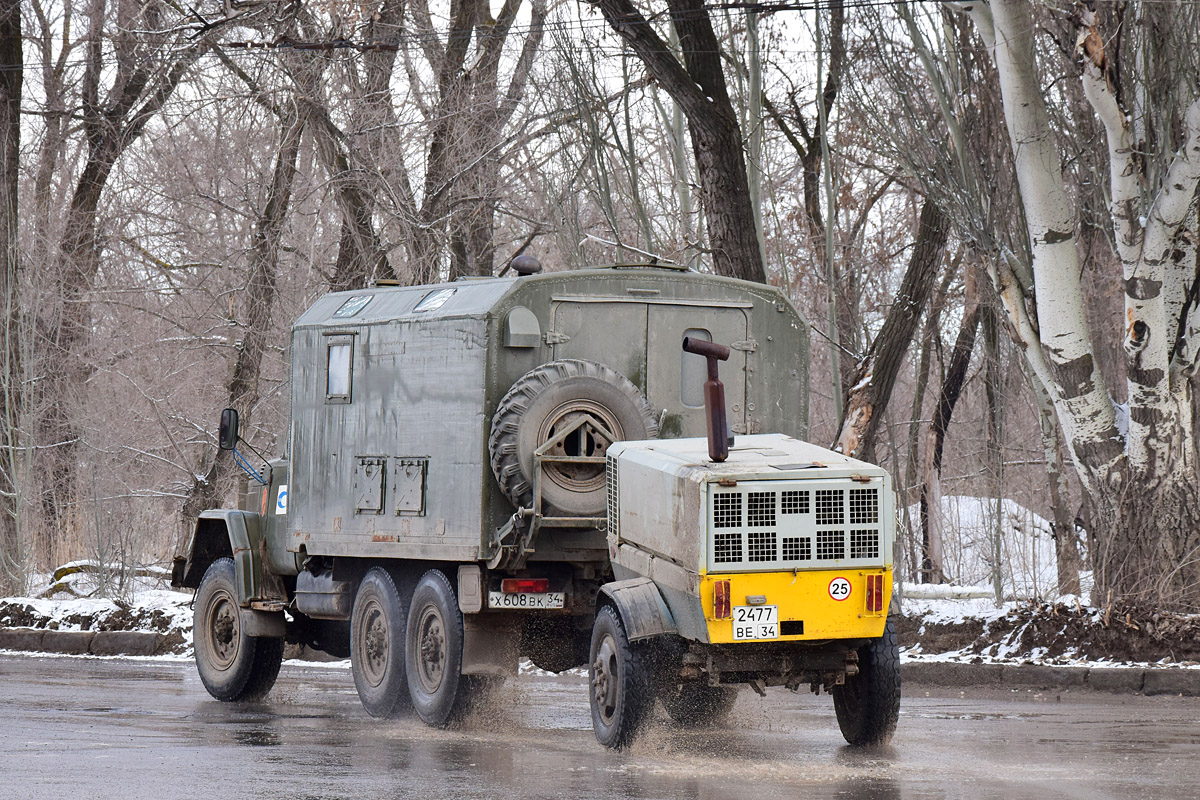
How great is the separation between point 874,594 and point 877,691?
90 centimetres

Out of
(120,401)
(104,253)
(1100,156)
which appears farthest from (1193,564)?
(104,253)

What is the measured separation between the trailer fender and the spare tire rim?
4.65 ft

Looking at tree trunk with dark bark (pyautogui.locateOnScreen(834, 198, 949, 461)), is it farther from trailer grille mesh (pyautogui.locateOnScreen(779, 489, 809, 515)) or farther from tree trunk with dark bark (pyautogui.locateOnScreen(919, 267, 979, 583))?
trailer grille mesh (pyautogui.locateOnScreen(779, 489, 809, 515))

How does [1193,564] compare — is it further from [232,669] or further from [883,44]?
[232,669]

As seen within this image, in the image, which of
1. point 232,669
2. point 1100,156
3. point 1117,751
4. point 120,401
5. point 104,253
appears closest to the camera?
point 1117,751

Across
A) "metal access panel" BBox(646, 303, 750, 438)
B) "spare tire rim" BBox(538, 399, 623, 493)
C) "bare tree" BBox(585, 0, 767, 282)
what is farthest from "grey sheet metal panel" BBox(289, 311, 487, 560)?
"bare tree" BBox(585, 0, 767, 282)

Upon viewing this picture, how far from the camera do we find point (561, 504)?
10.7 metres

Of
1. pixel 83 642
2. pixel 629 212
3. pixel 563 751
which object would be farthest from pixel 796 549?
pixel 629 212

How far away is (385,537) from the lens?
11727 millimetres

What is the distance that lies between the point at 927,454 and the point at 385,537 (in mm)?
18682

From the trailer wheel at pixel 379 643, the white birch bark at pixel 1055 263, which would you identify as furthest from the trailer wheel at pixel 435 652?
the white birch bark at pixel 1055 263

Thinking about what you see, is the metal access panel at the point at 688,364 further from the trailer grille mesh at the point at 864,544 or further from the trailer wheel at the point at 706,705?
the trailer grille mesh at the point at 864,544

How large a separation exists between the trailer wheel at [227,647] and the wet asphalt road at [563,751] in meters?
0.24

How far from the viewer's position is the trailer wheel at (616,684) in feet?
30.2
